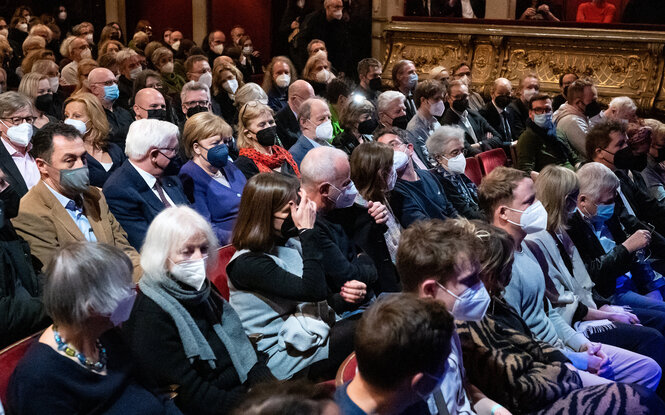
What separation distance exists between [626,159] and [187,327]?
3553 mm

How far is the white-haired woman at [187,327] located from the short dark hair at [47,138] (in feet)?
3.71

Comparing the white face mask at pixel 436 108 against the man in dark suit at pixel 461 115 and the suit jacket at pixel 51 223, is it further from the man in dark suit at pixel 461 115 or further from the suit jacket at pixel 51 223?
the suit jacket at pixel 51 223

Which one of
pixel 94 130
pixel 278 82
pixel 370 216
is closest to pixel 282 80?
pixel 278 82

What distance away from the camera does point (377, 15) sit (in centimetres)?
1103

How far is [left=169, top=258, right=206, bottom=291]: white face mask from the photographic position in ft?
7.93

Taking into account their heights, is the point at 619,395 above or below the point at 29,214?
below

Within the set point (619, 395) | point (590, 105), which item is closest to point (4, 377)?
point (619, 395)

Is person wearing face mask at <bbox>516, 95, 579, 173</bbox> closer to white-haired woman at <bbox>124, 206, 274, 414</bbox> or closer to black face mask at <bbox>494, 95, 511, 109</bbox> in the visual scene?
black face mask at <bbox>494, 95, 511, 109</bbox>

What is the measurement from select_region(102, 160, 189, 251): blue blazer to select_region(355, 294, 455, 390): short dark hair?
2052mm

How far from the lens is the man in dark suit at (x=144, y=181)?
3.73m

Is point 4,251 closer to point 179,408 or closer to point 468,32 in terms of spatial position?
point 179,408

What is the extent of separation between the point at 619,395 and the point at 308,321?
1.11m

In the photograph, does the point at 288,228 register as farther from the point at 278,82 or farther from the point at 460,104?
the point at 278,82

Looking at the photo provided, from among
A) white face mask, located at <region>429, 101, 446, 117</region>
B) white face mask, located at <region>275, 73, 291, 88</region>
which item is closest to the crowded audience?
white face mask, located at <region>429, 101, 446, 117</region>
